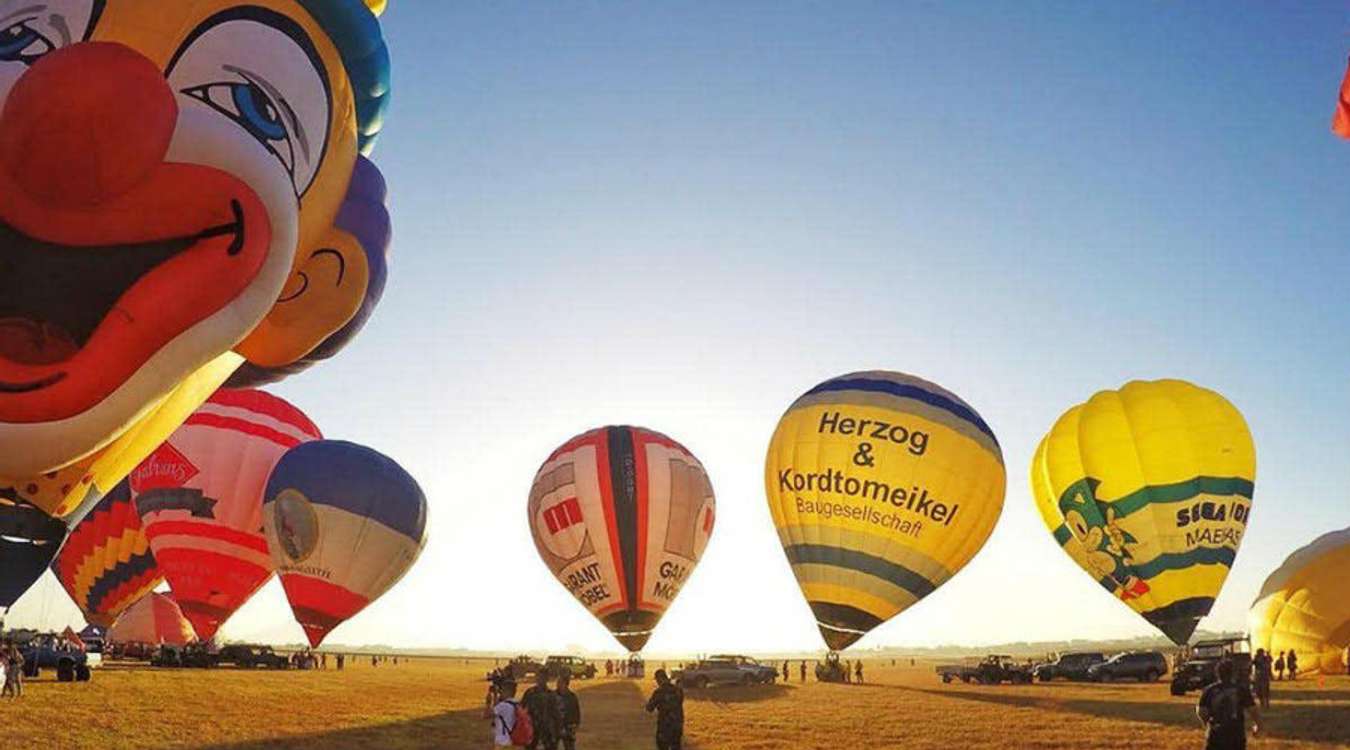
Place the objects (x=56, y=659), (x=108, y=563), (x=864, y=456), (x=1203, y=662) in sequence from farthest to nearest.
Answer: (x=108, y=563) < (x=56, y=659) < (x=864, y=456) < (x=1203, y=662)

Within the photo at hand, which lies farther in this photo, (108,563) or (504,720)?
(108,563)

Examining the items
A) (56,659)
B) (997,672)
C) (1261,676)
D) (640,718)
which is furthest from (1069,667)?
(56,659)

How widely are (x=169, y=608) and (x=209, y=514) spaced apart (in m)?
19.3

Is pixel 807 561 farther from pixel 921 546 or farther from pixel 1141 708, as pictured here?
pixel 1141 708

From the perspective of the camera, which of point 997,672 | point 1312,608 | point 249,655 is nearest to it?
point 1312,608

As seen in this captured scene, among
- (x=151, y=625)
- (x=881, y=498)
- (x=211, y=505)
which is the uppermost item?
(x=881, y=498)

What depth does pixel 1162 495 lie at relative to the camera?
30.3 metres

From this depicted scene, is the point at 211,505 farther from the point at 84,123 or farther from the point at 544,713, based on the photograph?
the point at 84,123

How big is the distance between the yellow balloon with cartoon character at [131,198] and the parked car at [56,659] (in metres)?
20.8

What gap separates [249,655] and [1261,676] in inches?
1390

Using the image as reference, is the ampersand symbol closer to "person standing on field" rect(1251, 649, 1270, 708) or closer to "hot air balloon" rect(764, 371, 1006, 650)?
"hot air balloon" rect(764, 371, 1006, 650)

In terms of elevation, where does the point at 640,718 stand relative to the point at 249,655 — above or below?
above

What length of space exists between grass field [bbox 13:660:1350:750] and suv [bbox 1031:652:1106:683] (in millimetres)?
6258

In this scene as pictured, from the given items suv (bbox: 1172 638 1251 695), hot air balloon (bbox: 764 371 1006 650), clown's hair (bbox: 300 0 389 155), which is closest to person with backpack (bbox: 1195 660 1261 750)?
clown's hair (bbox: 300 0 389 155)
